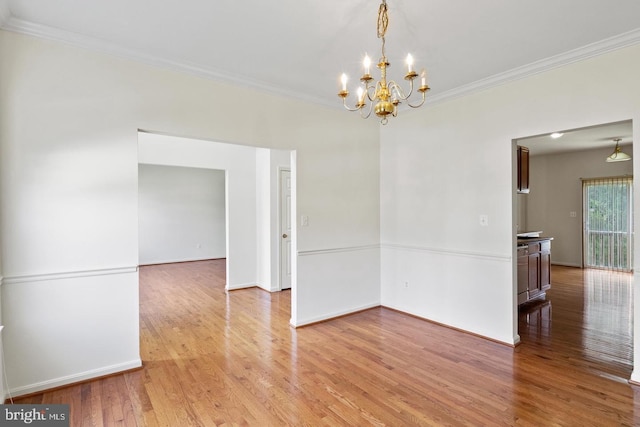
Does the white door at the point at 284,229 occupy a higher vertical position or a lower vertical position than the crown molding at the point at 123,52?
lower

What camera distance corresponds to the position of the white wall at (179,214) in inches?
321

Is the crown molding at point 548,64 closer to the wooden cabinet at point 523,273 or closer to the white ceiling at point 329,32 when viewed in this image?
the white ceiling at point 329,32

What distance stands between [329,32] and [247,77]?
116 centimetres

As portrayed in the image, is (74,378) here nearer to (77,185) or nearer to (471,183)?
(77,185)

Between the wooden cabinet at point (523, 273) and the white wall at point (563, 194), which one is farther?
the white wall at point (563, 194)

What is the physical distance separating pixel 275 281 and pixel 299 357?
8.26ft

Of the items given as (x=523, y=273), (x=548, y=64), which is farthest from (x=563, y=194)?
(x=548, y=64)

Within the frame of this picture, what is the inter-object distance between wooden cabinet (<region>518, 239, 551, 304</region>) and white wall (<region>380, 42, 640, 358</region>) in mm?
1306

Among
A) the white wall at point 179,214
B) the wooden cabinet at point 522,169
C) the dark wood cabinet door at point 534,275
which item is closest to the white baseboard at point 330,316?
the dark wood cabinet door at point 534,275

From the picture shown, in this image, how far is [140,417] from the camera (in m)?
2.11

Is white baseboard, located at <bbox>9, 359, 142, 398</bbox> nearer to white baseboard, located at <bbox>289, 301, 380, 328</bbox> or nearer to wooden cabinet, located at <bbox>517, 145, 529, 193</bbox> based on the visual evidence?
white baseboard, located at <bbox>289, 301, 380, 328</bbox>

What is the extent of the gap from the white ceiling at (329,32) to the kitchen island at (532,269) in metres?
2.50

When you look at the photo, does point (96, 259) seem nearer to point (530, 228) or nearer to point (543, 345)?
point (543, 345)

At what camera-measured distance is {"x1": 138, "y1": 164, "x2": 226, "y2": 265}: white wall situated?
26.8 ft
